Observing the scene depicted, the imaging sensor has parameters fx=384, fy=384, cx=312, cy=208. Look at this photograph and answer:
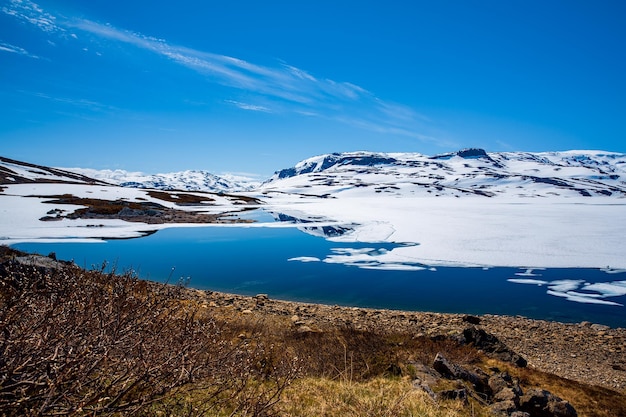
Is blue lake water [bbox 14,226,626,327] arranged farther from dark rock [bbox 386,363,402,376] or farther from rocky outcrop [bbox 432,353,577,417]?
rocky outcrop [bbox 432,353,577,417]

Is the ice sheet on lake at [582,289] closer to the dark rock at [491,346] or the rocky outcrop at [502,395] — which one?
the dark rock at [491,346]

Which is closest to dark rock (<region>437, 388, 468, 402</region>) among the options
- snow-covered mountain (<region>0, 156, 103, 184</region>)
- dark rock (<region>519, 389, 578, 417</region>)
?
dark rock (<region>519, 389, 578, 417</region>)

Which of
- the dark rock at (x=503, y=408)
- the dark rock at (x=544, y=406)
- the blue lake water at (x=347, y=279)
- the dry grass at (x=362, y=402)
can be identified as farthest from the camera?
the blue lake water at (x=347, y=279)

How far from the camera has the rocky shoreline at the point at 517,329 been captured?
36.4 ft

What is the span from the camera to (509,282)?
65.7ft

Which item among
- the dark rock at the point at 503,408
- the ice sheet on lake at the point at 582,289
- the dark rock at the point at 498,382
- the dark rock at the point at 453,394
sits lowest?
the dark rock at the point at 498,382

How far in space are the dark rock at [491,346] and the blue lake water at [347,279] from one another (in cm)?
475

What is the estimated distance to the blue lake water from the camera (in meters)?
16.3

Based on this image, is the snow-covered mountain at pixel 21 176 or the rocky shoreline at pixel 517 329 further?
the snow-covered mountain at pixel 21 176

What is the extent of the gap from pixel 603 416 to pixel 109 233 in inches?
1434

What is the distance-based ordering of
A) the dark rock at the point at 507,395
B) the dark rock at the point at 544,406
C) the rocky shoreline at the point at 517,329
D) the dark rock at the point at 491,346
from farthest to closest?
the rocky shoreline at the point at 517,329
the dark rock at the point at 491,346
the dark rock at the point at 507,395
the dark rock at the point at 544,406

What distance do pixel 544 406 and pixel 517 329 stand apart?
7.14 m

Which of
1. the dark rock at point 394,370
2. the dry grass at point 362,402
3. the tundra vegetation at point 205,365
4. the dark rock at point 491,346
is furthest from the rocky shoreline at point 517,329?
the dry grass at point 362,402

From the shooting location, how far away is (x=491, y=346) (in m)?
10.9
